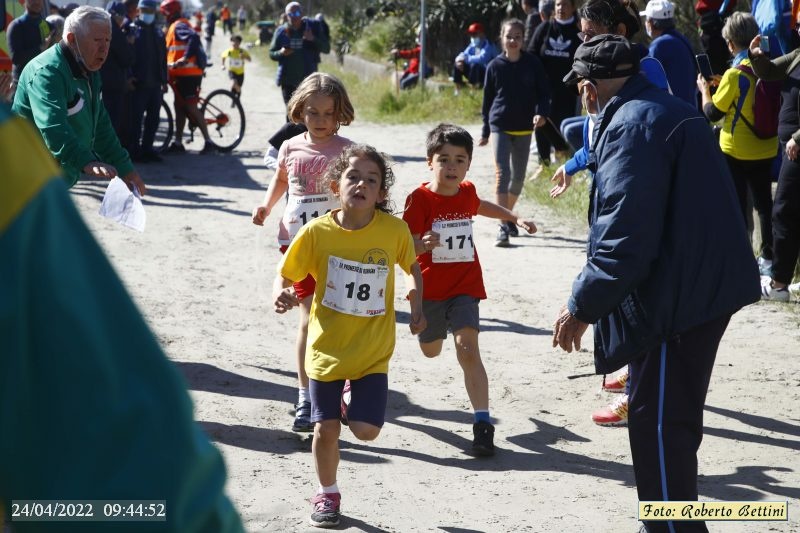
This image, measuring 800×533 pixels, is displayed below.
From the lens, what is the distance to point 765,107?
817cm

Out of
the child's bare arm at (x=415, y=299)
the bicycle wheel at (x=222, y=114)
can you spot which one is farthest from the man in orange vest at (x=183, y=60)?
the child's bare arm at (x=415, y=299)

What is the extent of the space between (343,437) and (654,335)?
247cm

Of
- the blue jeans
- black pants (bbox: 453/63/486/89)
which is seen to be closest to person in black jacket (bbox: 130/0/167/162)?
the blue jeans

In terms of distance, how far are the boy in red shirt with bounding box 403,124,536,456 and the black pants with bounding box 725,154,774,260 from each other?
3.47 m

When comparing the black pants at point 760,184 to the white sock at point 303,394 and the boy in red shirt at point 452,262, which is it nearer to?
the boy in red shirt at point 452,262

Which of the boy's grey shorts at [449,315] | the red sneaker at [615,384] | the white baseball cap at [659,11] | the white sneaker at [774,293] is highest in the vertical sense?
the white baseball cap at [659,11]

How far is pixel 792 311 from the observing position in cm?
780

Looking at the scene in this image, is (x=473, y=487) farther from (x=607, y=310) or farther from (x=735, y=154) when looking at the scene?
(x=735, y=154)

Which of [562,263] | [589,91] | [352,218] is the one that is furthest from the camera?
[562,263]

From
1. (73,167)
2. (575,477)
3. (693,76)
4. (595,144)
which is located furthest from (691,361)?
(693,76)

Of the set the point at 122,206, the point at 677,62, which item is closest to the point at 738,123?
the point at 677,62

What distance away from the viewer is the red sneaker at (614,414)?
5.85 m

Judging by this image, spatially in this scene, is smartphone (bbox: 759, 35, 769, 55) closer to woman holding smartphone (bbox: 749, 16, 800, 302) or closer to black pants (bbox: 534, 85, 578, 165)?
woman holding smartphone (bbox: 749, 16, 800, 302)

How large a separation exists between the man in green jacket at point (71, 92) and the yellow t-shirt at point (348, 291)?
1674mm
